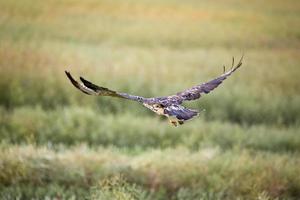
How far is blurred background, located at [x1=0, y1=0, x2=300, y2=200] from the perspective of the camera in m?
4.65

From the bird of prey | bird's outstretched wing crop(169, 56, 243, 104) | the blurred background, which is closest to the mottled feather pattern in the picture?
the bird of prey

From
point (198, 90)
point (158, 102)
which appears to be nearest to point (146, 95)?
point (198, 90)

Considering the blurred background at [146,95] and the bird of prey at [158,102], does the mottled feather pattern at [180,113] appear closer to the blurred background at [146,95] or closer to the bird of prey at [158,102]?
the bird of prey at [158,102]

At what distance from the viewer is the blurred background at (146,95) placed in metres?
4.65

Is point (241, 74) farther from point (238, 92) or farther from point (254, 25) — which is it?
point (254, 25)

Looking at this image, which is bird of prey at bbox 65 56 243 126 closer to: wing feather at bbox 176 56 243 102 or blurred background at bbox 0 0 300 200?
wing feather at bbox 176 56 243 102

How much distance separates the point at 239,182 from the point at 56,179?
1.13 meters

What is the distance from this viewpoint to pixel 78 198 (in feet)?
14.4

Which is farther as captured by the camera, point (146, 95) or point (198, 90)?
point (146, 95)

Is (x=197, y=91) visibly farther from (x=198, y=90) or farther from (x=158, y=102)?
(x=158, y=102)

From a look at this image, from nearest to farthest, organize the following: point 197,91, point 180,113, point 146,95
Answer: point 180,113 < point 197,91 < point 146,95

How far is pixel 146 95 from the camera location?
6.64 meters

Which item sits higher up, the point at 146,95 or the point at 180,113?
the point at 180,113

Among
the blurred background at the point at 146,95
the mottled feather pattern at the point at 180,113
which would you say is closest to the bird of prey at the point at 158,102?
the mottled feather pattern at the point at 180,113
